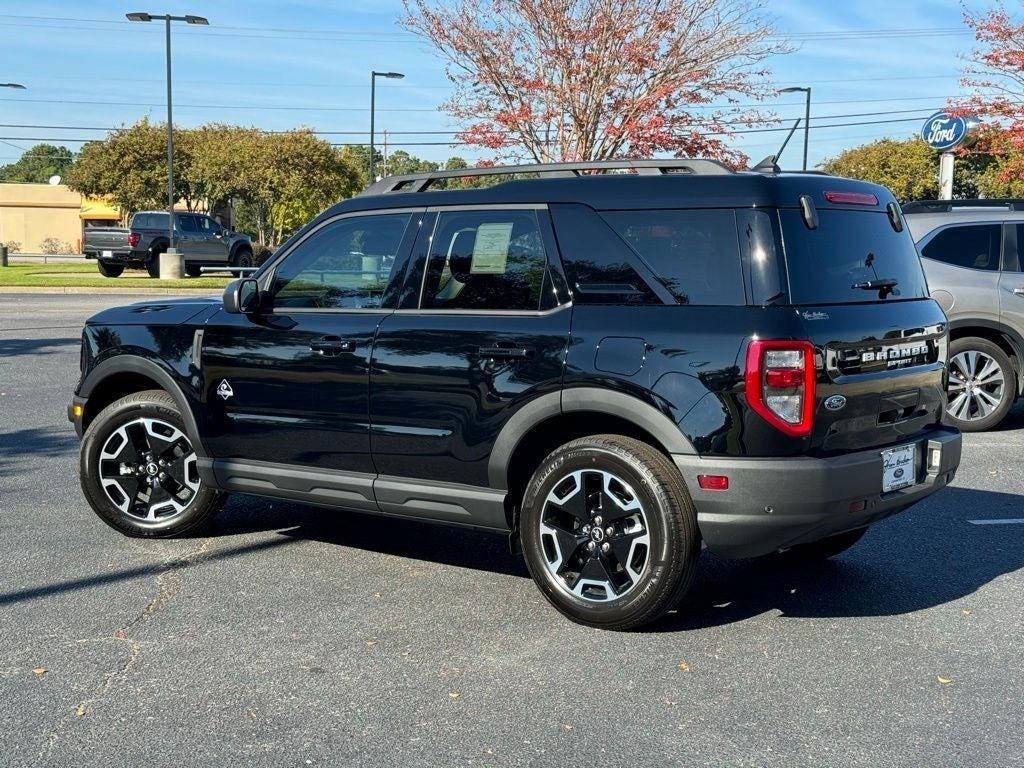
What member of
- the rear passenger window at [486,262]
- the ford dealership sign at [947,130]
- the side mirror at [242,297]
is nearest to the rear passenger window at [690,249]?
the rear passenger window at [486,262]

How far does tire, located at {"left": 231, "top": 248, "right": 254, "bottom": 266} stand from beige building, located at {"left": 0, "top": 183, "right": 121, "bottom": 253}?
131ft

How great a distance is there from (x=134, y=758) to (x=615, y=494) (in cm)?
214

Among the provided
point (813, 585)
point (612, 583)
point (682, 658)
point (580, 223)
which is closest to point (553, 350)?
point (580, 223)

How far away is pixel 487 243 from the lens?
5.14m

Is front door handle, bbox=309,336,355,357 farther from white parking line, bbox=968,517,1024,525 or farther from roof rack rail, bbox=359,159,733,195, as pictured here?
white parking line, bbox=968,517,1024,525

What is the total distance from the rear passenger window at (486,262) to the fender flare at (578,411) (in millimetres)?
463

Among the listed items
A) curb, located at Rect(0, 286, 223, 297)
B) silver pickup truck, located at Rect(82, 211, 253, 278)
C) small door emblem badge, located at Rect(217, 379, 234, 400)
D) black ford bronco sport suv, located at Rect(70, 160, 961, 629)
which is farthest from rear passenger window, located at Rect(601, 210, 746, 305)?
silver pickup truck, located at Rect(82, 211, 253, 278)

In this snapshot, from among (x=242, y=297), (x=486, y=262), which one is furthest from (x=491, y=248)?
(x=242, y=297)

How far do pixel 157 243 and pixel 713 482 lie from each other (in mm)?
31175

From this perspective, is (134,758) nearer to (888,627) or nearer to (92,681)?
(92,681)

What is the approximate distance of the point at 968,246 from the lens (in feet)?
32.4

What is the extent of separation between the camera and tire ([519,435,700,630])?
4512mm

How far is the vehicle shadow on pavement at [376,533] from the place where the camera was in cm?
589

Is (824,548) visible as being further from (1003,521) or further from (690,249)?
(690,249)
